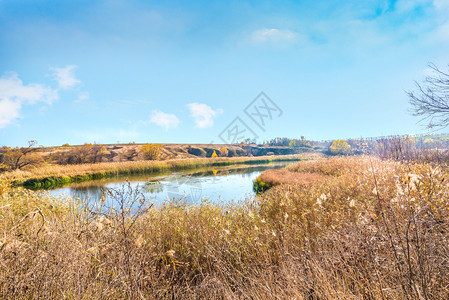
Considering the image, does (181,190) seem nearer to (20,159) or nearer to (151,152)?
(20,159)

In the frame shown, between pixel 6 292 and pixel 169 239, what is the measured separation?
2.64 metres

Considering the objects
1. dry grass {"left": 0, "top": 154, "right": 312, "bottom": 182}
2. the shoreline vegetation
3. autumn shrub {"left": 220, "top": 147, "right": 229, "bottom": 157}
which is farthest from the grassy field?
autumn shrub {"left": 220, "top": 147, "right": 229, "bottom": 157}

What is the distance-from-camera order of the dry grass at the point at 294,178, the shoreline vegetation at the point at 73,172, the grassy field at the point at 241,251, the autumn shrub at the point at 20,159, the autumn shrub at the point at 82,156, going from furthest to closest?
the autumn shrub at the point at 82,156
the autumn shrub at the point at 20,159
the shoreline vegetation at the point at 73,172
the dry grass at the point at 294,178
the grassy field at the point at 241,251

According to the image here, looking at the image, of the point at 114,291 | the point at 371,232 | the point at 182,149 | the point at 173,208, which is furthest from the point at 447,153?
the point at 182,149

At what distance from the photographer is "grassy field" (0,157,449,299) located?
187cm

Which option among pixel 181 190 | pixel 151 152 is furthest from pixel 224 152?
pixel 181 190

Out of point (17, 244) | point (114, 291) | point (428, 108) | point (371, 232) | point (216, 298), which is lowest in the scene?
point (216, 298)

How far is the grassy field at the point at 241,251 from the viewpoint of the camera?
1.87 meters

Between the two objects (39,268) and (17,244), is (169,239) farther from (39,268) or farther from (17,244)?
(17,244)

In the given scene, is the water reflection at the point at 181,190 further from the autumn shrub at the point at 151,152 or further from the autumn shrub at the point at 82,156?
the autumn shrub at the point at 151,152

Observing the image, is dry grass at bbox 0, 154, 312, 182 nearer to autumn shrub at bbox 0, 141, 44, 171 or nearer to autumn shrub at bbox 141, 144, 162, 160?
autumn shrub at bbox 0, 141, 44, 171

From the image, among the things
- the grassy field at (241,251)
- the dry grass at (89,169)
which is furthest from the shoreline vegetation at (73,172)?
the grassy field at (241,251)

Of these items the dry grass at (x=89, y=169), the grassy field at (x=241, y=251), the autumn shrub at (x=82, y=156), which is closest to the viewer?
the grassy field at (x=241, y=251)

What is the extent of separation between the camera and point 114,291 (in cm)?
217
